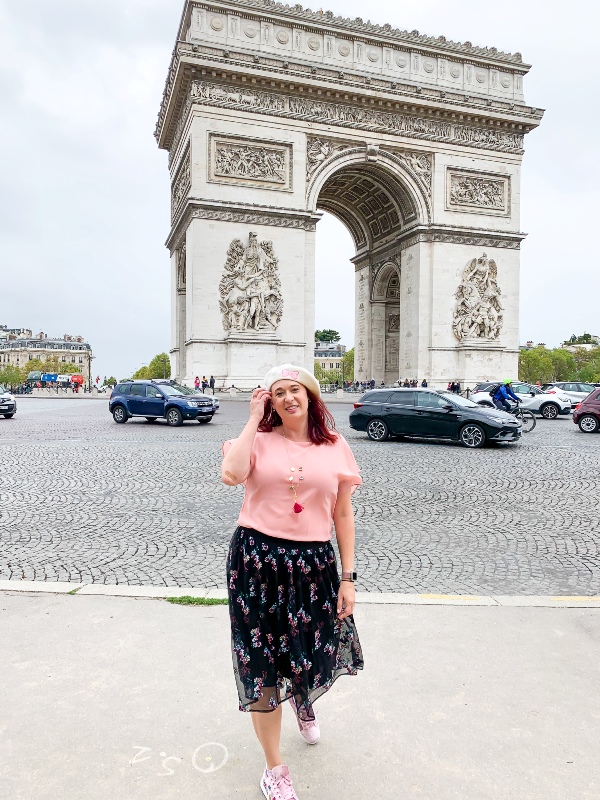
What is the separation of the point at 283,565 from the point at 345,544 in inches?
11.5

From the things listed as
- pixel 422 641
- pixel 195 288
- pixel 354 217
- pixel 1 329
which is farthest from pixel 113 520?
pixel 1 329

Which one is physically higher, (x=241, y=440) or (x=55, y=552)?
(x=241, y=440)

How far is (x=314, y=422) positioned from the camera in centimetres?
241

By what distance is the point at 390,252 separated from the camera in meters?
37.3

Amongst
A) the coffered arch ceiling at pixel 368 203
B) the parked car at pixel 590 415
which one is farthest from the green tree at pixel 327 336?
the parked car at pixel 590 415

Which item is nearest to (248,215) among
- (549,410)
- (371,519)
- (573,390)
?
(549,410)

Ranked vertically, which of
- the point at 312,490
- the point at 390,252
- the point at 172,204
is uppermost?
the point at 172,204

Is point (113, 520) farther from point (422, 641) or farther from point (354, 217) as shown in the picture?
point (354, 217)

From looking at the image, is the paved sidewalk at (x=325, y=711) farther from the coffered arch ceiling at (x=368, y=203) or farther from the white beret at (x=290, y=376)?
the coffered arch ceiling at (x=368, y=203)

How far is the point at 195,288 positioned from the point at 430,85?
54.0ft

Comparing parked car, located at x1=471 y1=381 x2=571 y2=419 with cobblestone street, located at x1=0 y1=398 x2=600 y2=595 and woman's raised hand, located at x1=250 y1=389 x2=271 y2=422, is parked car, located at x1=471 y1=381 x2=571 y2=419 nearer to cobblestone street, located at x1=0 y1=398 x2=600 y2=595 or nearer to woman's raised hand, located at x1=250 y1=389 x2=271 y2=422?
cobblestone street, located at x1=0 y1=398 x2=600 y2=595

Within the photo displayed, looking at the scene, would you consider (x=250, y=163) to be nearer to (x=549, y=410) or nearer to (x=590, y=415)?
(x=549, y=410)

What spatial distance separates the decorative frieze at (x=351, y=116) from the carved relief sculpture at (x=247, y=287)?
623cm

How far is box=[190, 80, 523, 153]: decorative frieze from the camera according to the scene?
29234 mm
